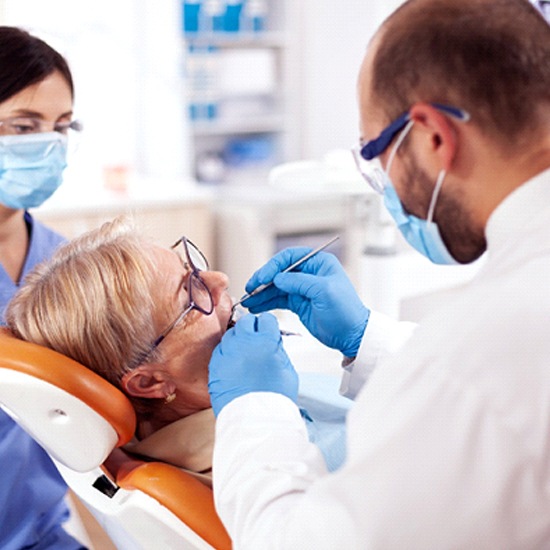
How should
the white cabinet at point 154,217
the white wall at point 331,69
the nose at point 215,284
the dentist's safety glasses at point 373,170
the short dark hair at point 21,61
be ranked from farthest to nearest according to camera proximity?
1. the white wall at point 331,69
2. the white cabinet at point 154,217
3. the short dark hair at point 21,61
4. the nose at point 215,284
5. the dentist's safety glasses at point 373,170

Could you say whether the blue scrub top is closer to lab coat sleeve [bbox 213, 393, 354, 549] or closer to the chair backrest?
the chair backrest

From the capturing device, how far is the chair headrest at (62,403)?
1.09 m

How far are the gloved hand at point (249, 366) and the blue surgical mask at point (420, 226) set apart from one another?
0.25 meters

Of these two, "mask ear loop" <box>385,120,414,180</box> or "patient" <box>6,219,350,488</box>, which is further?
"patient" <box>6,219,350,488</box>

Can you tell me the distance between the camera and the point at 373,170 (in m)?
1.14

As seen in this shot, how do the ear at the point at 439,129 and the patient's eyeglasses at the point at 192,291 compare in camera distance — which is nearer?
the ear at the point at 439,129

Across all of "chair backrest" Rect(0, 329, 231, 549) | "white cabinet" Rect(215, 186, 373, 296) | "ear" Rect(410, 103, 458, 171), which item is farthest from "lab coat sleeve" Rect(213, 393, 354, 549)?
"white cabinet" Rect(215, 186, 373, 296)

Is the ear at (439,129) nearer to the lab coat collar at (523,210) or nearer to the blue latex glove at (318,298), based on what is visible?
the lab coat collar at (523,210)

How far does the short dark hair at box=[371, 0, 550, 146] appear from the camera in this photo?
0.88 metres

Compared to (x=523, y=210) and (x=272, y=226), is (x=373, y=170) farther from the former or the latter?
(x=272, y=226)

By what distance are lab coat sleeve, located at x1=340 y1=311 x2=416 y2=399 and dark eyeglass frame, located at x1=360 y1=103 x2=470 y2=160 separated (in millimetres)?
467

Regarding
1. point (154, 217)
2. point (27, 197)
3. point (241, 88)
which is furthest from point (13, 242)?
point (241, 88)

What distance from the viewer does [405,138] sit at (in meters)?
0.95

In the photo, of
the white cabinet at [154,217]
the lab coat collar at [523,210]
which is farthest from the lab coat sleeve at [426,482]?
the white cabinet at [154,217]
